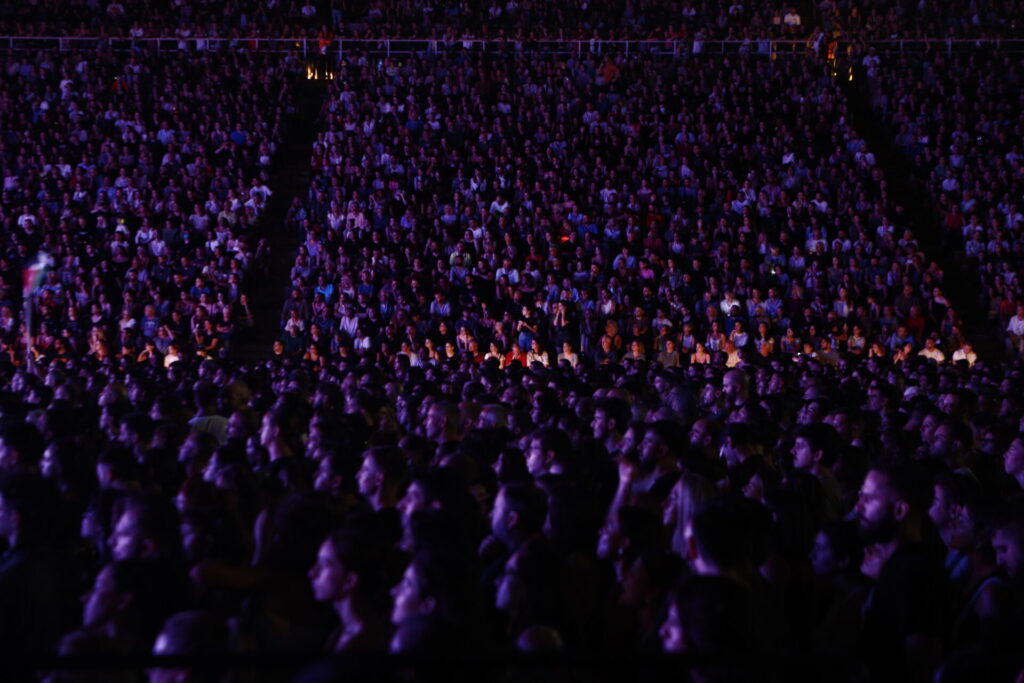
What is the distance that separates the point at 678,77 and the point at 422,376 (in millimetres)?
15762

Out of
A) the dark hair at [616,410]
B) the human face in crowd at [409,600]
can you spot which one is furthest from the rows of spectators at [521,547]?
the dark hair at [616,410]

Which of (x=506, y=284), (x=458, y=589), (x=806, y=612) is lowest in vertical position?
(x=506, y=284)

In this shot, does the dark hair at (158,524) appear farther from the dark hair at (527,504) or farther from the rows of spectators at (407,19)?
the rows of spectators at (407,19)

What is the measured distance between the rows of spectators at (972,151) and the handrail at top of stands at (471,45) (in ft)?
4.20

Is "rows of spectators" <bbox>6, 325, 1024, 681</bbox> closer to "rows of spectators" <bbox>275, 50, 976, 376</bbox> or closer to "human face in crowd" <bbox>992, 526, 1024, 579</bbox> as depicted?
"human face in crowd" <bbox>992, 526, 1024, 579</bbox>

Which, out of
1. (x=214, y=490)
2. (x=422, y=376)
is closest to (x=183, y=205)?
(x=422, y=376)

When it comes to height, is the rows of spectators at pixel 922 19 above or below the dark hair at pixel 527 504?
above

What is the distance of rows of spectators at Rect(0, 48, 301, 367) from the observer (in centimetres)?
1928

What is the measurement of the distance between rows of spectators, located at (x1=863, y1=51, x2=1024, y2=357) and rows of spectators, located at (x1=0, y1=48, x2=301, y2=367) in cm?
1306

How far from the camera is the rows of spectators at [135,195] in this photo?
63.3 feet

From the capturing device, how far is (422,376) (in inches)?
541

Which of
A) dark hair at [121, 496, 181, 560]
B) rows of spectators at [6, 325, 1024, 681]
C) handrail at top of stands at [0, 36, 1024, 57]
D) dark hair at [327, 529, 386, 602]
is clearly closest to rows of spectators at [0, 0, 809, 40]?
handrail at top of stands at [0, 36, 1024, 57]

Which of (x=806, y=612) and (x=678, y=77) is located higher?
(x=678, y=77)

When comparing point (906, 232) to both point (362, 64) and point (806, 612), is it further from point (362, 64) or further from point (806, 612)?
point (806, 612)
